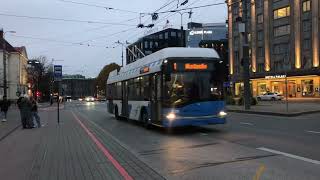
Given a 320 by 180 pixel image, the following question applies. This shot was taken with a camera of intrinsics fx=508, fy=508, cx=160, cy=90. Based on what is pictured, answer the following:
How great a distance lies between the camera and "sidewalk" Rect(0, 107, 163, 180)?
1035cm

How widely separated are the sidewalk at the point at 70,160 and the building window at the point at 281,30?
67953 millimetres

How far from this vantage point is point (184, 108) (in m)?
18.5

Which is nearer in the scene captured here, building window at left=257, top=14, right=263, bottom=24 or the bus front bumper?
the bus front bumper

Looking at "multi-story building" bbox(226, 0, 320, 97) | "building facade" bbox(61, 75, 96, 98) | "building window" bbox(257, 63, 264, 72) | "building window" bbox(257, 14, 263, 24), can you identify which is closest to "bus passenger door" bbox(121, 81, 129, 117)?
"multi-story building" bbox(226, 0, 320, 97)

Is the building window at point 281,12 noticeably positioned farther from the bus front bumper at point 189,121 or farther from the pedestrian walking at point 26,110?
the bus front bumper at point 189,121

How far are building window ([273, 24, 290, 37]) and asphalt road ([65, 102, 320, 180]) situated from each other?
65075 millimetres

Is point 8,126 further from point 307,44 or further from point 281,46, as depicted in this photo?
point 281,46

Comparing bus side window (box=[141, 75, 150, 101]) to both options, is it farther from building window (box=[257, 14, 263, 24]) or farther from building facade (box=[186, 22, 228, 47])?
building facade (box=[186, 22, 228, 47])

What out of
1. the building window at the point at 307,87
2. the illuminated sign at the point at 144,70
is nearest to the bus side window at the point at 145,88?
the illuminated sign at the point at 144,70

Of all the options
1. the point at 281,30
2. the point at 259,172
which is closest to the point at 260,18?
the point at 281,30

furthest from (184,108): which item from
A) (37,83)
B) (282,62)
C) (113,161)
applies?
(37,83)

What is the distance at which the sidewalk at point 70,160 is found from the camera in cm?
1035

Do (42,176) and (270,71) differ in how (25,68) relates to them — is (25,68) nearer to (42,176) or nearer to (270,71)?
(270,71)

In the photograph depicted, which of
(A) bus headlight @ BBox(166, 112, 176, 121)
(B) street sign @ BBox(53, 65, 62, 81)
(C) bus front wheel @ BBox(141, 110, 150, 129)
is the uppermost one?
(B) street sign @ BBox(53, 65, 62, 81)
